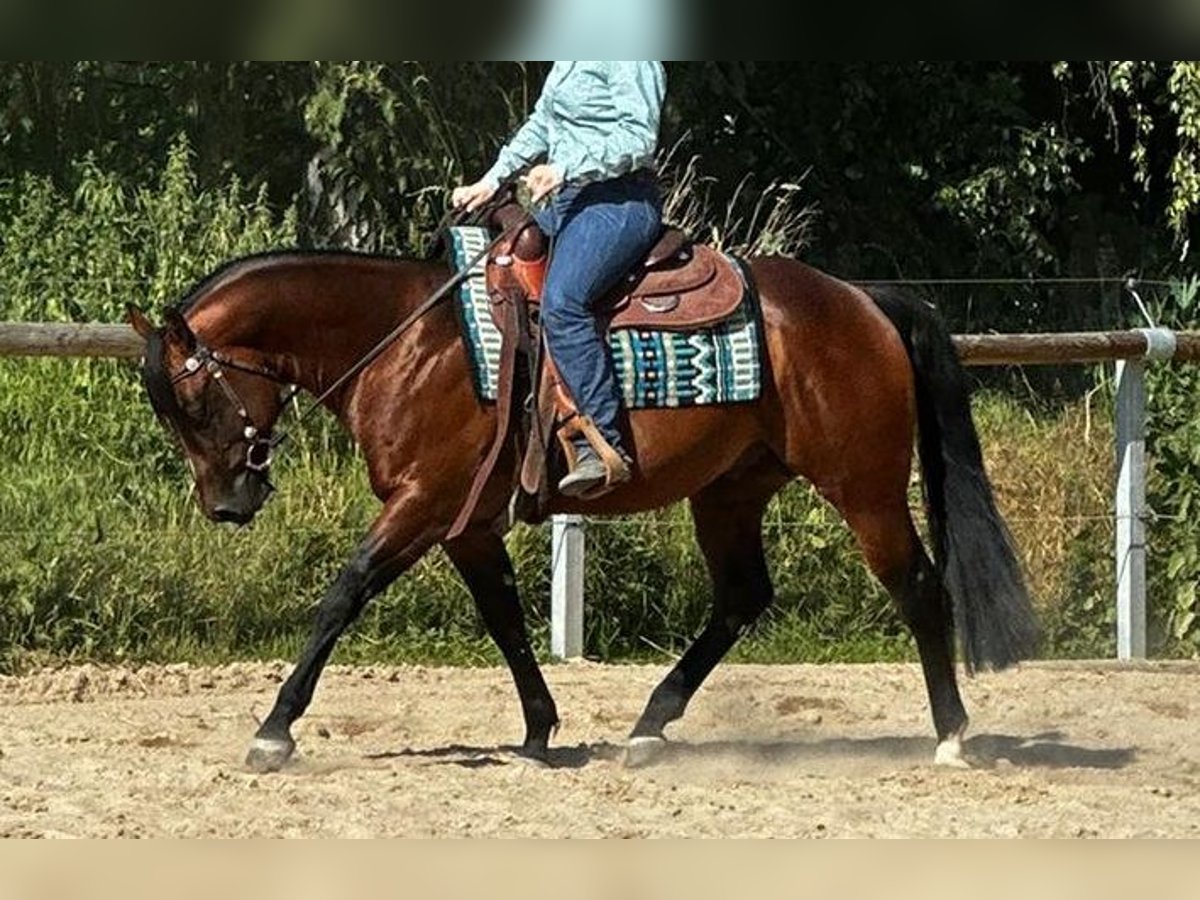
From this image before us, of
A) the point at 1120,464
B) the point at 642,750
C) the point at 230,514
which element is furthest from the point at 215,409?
the point at 1120,464

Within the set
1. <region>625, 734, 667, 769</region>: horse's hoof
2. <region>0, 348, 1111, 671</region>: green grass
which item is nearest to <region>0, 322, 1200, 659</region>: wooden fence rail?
<region>0, 348, 1111, 671</region>: green grass

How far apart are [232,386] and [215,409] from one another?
0.30ft

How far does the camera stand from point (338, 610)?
21.2 ft

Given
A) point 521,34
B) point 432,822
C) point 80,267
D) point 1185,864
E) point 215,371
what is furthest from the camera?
point 80,267

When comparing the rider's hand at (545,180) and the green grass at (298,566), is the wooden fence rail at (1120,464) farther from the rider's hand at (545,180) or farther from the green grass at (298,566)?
the rider's hand at (545,180)

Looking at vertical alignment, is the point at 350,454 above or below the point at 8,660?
above

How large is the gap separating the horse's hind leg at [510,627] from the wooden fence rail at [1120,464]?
241 centimetres

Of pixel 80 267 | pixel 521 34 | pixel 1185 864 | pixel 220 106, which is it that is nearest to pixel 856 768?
pixel 1185 864

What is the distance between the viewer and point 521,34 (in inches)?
113

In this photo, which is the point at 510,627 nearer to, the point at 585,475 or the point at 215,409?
the point at 585,475

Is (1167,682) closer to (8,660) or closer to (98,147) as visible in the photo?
(8,660)

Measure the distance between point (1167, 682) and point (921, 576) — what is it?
8.43 ft

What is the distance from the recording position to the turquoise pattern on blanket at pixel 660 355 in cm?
661

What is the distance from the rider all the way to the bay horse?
0.82ft
